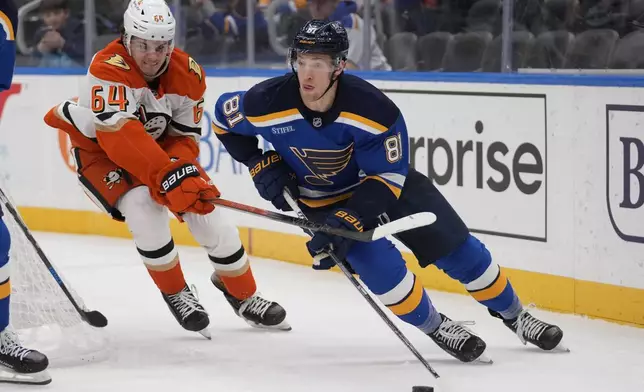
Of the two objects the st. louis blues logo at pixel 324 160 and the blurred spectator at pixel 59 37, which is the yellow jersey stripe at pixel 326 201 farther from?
the blurred spectator at pixel 59 37

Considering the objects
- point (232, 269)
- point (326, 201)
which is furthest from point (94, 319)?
point (326, 201)

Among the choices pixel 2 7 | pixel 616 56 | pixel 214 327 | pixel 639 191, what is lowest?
pixel 214 327

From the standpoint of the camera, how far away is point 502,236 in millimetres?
4688

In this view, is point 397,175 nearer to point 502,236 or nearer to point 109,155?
point 109,155

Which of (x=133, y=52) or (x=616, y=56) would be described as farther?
(x=616, y=56)

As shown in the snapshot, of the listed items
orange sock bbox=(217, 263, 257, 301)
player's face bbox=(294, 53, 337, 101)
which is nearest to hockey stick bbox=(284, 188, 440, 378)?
player's face bbox=(294, 53, 337, 101)

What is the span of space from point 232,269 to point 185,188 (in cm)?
56

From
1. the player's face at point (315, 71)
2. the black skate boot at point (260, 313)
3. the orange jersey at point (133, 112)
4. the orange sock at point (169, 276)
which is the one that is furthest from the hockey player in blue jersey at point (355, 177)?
the black skate boot at point (260, 313)

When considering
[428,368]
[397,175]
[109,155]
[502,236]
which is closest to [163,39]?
[109,155]

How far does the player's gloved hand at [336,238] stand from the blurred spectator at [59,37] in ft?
12.1

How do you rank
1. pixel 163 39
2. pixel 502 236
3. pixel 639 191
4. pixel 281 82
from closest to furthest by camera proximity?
pixel 281 82 < pixel 163 39 < pixel 639 191 < pixel 502 236

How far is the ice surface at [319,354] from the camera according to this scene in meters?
3.45

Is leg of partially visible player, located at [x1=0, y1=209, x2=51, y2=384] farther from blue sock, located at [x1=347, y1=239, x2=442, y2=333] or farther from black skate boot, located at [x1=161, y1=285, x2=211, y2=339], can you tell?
blue sock, located at [x1=347, y1=239, x2=442, y2=333]

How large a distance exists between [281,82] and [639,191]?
134 centimetres
